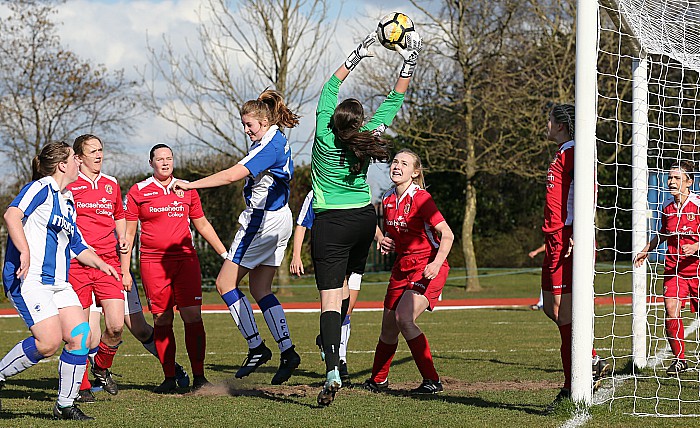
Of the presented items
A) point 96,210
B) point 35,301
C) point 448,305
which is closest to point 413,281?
point 96,210

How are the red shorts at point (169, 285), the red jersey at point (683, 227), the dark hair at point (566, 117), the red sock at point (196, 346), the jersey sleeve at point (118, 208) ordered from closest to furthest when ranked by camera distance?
the dark hair at point (566, 117), the red sock at point (196, 346), the red shorts at point (169, 285), the jersey sleeve at point (118, 208), the red jersey at point (683, 227)

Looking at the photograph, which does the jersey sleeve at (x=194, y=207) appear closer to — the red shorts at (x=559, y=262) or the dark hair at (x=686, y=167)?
the red shorts at (x=559, y=262)

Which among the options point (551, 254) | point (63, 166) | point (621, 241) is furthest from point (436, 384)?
point (621, 241)

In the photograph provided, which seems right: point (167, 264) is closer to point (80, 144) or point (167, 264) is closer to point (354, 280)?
point (80, 144)

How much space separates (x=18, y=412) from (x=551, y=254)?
13.0 feet

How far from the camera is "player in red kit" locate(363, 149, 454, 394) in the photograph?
6.79 metres

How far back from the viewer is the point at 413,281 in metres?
6.91

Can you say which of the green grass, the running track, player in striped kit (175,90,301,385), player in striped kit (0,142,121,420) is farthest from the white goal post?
the running track

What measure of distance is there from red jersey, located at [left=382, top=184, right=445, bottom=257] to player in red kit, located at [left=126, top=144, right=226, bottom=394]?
181cm

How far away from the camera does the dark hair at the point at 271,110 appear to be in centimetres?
682

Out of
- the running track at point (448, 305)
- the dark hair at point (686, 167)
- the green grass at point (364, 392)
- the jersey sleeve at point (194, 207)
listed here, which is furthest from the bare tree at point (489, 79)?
the jersey sleeve at point (194, 207)

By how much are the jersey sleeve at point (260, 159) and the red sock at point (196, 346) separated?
1.67m

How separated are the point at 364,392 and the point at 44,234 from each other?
274 centimetres

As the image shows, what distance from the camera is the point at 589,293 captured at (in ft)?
18.4
